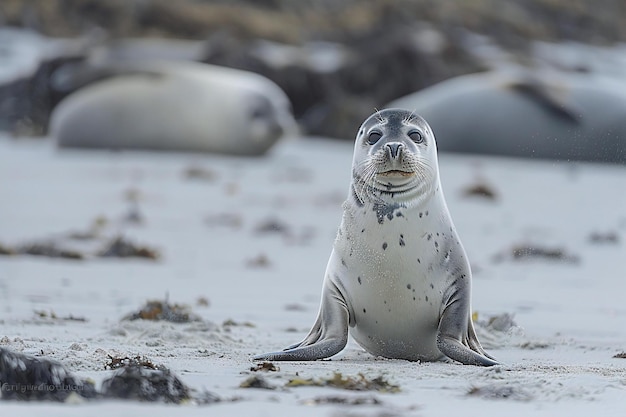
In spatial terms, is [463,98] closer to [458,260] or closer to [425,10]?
[458,260]

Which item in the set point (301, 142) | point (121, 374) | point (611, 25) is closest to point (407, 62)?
point (301, 142)

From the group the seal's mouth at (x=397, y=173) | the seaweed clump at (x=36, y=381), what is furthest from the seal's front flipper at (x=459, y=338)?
the seaweed clump at (x=36, y=381)

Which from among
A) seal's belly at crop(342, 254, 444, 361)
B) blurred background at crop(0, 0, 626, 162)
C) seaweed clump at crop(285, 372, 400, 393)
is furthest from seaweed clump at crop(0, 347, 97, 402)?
blurred background at crop(0, 0, 626, 162)

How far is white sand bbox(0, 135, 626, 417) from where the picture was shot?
136 inches

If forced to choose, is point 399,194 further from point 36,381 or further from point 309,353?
point 36,381

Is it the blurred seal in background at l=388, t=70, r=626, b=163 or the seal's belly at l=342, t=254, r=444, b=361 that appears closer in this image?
the seal's belly at l=342, t=254, r=444, b=361

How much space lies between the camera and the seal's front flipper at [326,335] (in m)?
4.17

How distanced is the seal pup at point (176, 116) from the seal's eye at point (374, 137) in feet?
34.0

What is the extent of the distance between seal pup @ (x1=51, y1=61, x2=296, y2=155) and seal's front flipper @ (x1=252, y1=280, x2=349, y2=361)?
34.3ft

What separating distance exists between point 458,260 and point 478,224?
471 centimetres

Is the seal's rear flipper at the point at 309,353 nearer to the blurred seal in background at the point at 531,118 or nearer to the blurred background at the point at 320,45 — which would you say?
the blurred seal in background at the point at 531,118

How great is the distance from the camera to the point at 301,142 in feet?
56.0

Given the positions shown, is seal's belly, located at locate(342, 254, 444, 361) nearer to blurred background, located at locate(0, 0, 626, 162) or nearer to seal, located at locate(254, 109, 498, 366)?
seal, located at locate(254, 109, 498, 366)

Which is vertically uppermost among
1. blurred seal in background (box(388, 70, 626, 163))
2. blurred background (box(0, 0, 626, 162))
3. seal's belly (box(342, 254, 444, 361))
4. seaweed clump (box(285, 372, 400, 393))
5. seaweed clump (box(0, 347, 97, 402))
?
blurred background (box(0, 0, 626, 162))
